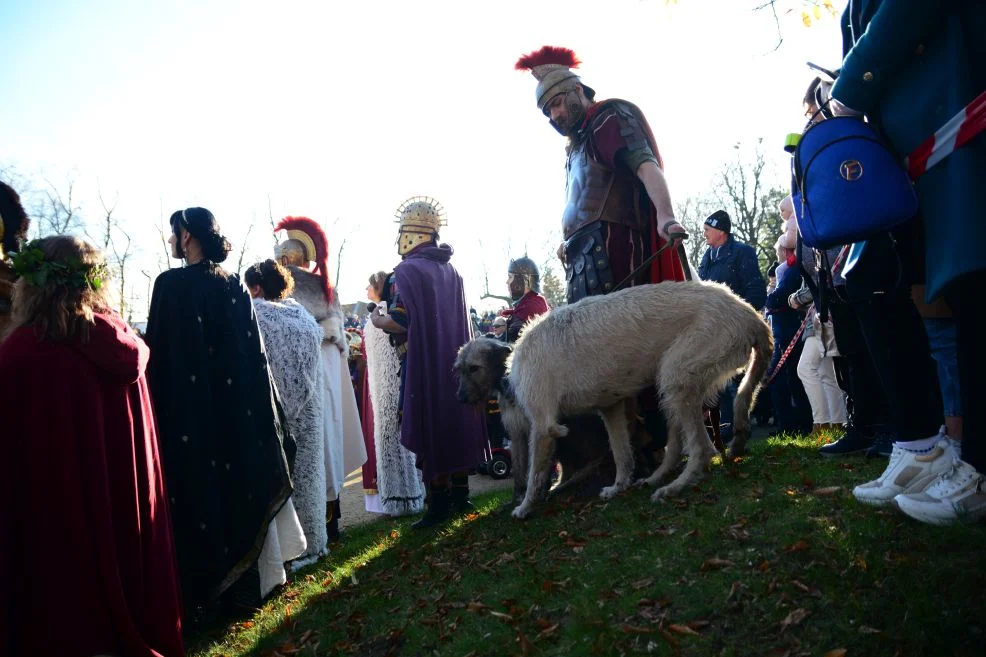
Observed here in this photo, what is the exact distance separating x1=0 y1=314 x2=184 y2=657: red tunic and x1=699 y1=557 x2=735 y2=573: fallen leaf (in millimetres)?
2623

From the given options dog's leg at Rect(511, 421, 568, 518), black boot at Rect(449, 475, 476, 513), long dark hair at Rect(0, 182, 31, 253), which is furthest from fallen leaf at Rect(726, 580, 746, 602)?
long dark hair at Rect(0, 182, 31, 253)

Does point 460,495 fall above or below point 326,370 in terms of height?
below

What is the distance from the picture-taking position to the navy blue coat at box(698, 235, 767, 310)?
7973mm

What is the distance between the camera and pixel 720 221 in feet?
27.6

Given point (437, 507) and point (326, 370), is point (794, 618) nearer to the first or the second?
point (437, 507)

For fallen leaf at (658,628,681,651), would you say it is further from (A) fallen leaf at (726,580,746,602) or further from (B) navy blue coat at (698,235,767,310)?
(B) navy blue coat at (698,235,767,310)

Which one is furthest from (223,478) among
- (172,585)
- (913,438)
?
(913,438)

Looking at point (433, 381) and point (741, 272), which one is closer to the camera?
point (433, 381)

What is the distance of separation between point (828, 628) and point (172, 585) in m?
3.13

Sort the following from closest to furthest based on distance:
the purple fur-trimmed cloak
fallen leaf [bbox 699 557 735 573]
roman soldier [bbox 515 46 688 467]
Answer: fallen leaf [bbox 699 557 735 573], roman soldier [bbox 515 46 688 467], the purple fur-trimmed cloak

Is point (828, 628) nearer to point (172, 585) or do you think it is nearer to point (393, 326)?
point (172, 585)

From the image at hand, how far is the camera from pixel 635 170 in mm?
4793

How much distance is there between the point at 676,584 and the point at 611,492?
1723 mm

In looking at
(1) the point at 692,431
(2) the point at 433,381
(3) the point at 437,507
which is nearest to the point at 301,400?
(2) the point at 433,381
